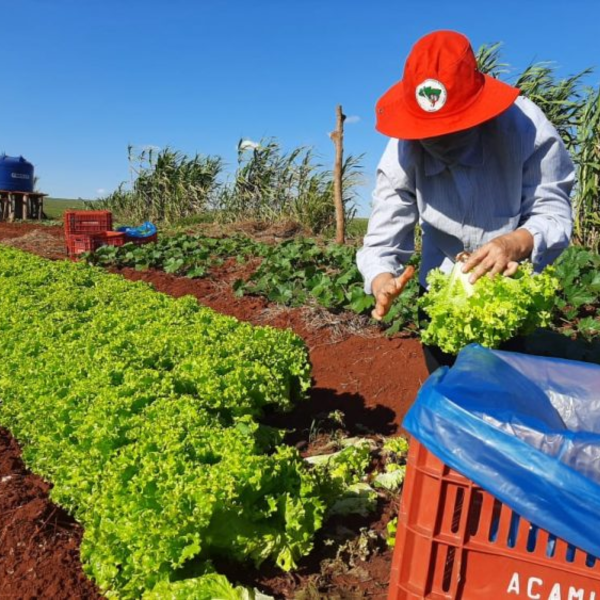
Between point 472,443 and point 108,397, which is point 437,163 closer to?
point 472,443

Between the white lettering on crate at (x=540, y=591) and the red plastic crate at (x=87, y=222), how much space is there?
13.9 metres

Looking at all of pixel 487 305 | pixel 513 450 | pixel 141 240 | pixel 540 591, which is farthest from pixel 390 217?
pixel 141 240

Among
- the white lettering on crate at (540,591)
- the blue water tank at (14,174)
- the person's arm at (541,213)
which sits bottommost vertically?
the white lettering on crate at (540,591)

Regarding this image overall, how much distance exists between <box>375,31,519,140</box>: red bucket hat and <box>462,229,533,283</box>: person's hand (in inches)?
18.6

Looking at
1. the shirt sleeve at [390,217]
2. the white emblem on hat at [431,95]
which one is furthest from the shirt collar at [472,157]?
the white emblem on hat at [431,95]

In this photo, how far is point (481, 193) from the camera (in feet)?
9.62

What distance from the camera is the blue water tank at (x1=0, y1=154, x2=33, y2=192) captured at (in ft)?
108

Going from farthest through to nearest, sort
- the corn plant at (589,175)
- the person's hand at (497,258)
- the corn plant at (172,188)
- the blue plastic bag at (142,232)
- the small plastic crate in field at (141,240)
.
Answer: the corn plant at (172,188)
the blue plastic bag at (142,232)
the small plastic crate in field at (141,240)
the corn plant at (589,175)
the person's hand at (497,258)

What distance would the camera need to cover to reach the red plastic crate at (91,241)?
1375 cm

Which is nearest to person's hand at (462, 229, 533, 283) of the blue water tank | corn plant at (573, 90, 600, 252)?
corn plant at (573, 90, 600, 252)

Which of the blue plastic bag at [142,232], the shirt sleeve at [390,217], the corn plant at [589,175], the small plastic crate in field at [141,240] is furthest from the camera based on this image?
the blue plastic bag at [142,232]

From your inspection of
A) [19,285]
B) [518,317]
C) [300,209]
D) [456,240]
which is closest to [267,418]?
[456,240]

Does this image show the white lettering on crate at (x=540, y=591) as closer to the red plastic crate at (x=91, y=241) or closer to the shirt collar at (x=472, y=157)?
the shirt collar at (x=472, y=157)

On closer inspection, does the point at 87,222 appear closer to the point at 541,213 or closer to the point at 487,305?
the point at 541,213
